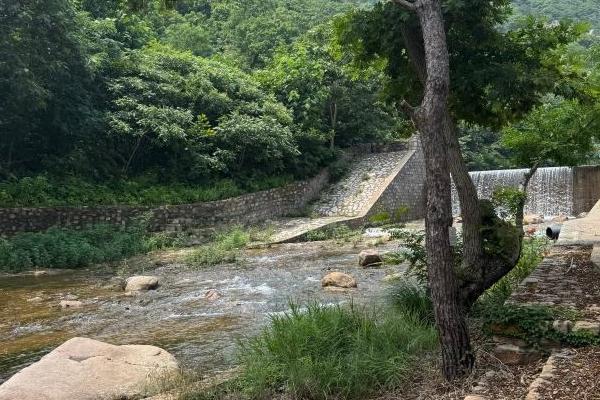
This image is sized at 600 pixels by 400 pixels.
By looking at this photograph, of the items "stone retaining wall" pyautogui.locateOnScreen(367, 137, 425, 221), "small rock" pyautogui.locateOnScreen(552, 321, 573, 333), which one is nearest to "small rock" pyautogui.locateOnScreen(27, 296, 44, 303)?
"small rock" pyautogui.locateOnScreen(552, 321, 573, 333)

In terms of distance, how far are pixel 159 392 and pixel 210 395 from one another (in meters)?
0.65

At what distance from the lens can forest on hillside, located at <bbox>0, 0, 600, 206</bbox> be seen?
49.3 ft

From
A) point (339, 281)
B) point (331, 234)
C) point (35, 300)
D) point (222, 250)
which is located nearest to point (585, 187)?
point (331, 234)

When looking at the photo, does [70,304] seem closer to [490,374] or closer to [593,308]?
[490,374]

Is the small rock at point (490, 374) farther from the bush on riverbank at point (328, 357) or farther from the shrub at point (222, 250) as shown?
the shrub at point (222, 250)

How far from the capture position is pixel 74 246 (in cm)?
1366

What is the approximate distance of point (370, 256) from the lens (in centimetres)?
1170

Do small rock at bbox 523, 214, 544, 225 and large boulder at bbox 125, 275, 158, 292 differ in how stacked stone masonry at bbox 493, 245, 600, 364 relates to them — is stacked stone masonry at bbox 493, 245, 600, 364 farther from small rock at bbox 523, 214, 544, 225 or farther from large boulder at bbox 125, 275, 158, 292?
small rock at bbox 523, 214, 544, 225

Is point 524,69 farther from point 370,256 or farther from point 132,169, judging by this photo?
point 132,169

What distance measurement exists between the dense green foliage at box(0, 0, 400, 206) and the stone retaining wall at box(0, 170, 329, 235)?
39cm

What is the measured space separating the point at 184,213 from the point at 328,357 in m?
12.7

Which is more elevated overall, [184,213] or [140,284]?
[184,213]

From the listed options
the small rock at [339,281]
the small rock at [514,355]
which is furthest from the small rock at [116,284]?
the small rock at [514,355]

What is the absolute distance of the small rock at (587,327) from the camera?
4215mm
